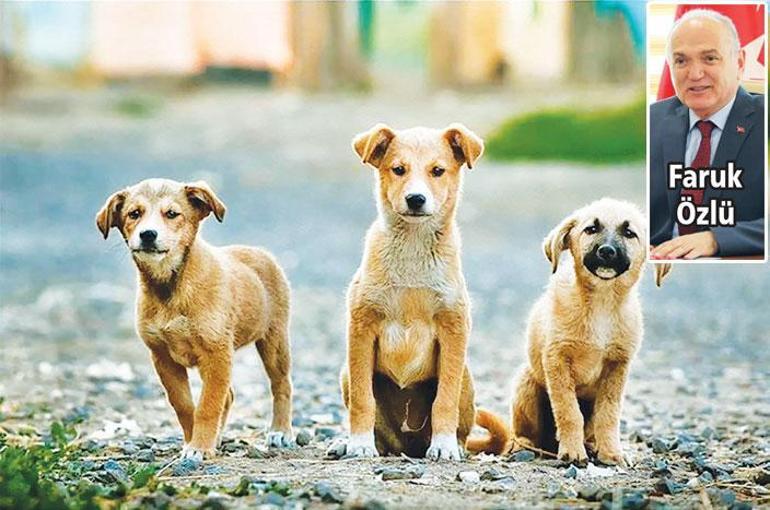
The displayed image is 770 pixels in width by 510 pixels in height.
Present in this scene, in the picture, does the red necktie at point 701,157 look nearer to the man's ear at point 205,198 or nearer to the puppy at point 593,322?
the puppy at point 593,322

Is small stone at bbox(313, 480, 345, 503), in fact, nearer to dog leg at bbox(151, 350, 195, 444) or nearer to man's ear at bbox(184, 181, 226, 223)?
dog leg at bbox(151, 350, 195, 444)

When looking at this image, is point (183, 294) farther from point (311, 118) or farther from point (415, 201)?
point (311, 118)

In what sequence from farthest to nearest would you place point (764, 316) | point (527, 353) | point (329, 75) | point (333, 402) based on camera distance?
1. point (329, 75)
2. point (764, 316)
3. point (333, 402)
4. point (527, 353)

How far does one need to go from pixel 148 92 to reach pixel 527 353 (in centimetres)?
937

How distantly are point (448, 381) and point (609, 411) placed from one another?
639 mm

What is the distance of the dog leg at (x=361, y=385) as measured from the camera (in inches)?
194

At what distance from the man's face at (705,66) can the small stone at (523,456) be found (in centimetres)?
157

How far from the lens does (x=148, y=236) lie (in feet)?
15.6

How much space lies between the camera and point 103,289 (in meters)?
11.2

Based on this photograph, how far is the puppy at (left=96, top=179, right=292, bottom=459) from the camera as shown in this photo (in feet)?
15.9

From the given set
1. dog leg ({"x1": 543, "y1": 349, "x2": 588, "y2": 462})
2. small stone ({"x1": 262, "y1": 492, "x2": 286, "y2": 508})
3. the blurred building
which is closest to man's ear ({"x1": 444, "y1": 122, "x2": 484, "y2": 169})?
dog leg ({"x1": 543, "y1": 349, "x2": 588, "y2": 462})

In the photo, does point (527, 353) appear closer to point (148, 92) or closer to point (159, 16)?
point (159, 16)

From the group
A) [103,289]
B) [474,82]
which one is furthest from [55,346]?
[474,82]

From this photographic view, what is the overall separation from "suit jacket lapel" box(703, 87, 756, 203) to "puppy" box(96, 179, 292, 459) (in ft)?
6.65
